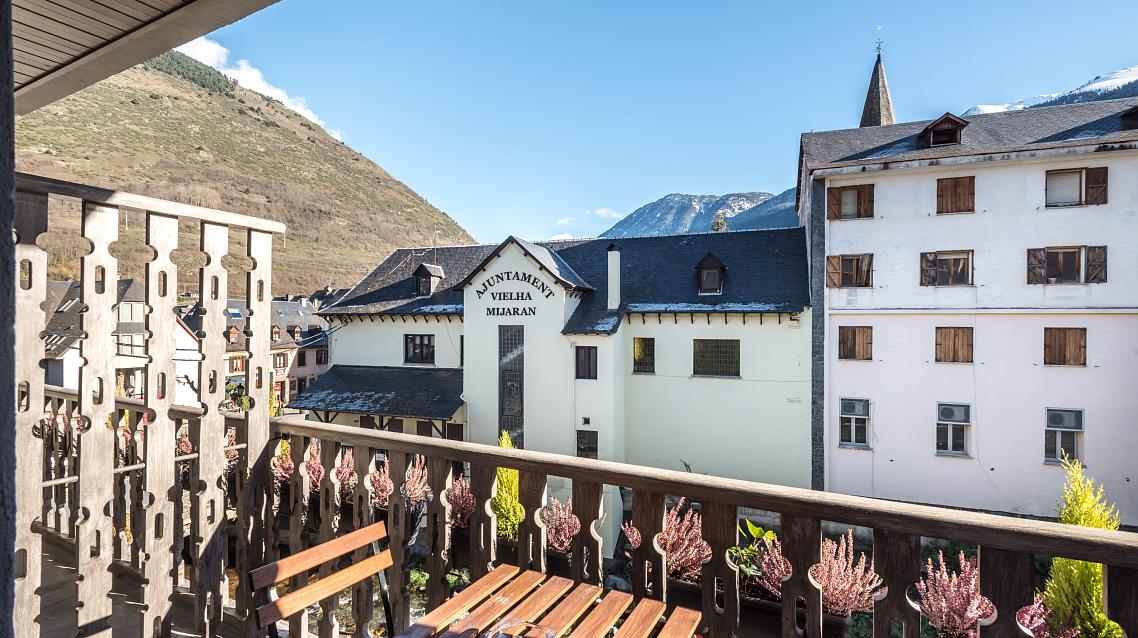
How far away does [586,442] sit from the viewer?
1502cm

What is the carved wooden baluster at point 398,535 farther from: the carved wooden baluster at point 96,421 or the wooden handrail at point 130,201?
the wooden handrail at point 130,201

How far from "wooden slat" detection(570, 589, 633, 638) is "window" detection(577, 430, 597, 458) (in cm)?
1319

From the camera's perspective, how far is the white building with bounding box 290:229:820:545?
14641mm

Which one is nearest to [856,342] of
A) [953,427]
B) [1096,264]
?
[953,427]

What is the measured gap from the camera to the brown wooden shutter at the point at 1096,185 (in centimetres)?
1282

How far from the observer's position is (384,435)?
2.48 metres

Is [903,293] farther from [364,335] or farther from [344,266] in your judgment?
[344,266]

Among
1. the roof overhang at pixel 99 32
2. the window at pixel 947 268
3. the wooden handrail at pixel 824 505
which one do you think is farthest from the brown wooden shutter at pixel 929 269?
the roof overhang at pixel 99 32

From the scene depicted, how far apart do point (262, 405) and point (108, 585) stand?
90 centimetres

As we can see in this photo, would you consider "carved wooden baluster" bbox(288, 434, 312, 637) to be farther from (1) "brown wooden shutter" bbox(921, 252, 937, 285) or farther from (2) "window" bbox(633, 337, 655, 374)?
(1) "brown wooden shutter" bbox(921, 252, 937, 285)

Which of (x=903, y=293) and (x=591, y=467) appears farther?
(x=903, y=293)

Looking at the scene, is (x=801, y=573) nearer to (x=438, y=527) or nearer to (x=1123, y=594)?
(x=1123, y=594)

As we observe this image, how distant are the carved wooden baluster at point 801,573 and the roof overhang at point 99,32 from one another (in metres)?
2.97

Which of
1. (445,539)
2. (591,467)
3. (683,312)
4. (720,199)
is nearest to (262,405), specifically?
(445,539)
